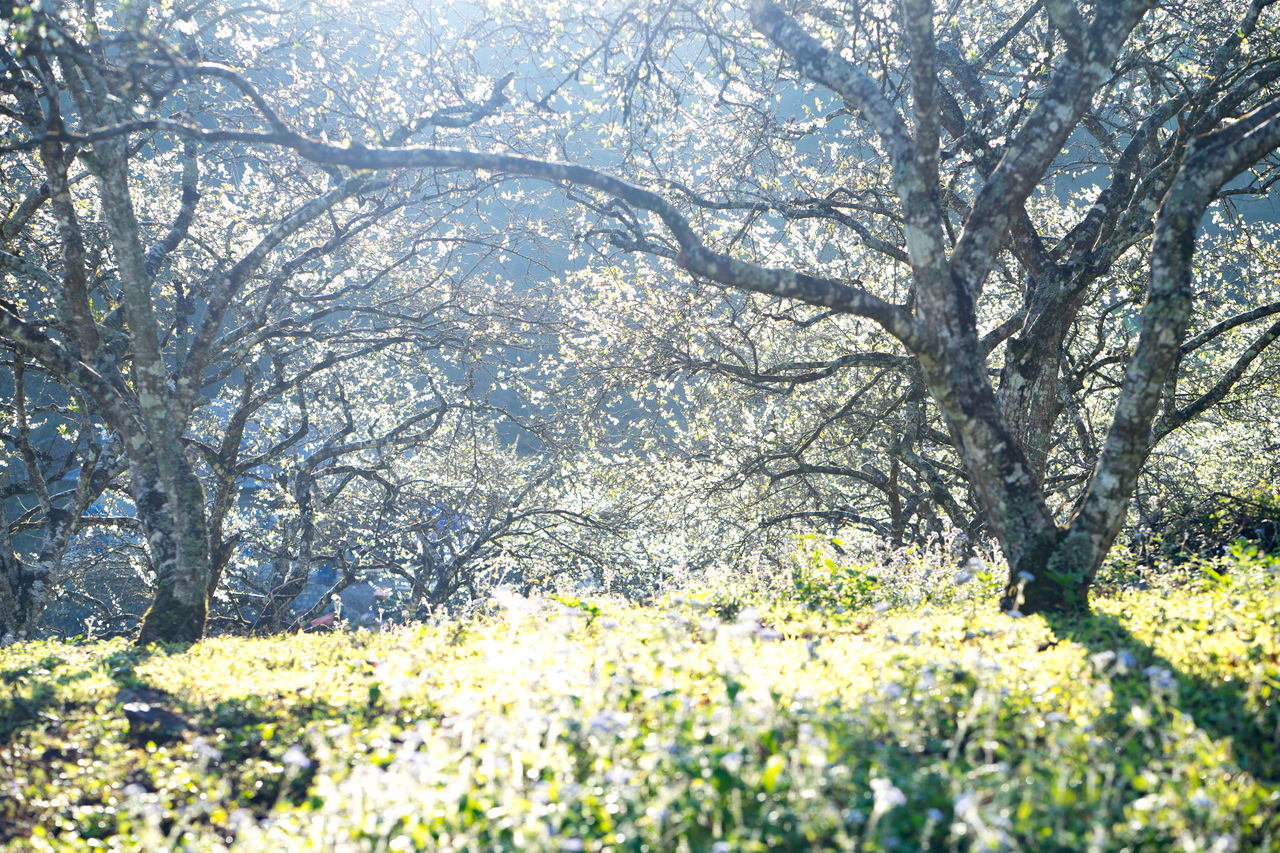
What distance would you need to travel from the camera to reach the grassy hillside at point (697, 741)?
298 cm

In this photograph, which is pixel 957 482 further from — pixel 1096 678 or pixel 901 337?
pixel 1096 678

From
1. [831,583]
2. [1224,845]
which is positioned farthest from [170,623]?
[1224,845]

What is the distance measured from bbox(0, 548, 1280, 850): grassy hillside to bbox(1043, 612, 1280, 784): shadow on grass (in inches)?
0.7

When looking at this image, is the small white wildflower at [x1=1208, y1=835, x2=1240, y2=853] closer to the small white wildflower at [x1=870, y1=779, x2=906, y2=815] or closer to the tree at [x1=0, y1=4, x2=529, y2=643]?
the small white wildflower at [x1=870, y1=779, x2=906, y2=815]

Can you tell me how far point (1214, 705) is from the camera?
395cm

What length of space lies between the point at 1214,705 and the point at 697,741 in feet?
7.90

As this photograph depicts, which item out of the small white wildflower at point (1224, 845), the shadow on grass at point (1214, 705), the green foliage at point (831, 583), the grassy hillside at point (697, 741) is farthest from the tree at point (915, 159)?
the small white wildflower at point (1224, 845)

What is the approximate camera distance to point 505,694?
4.25m

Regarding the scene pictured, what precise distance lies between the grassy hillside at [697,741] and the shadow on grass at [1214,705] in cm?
2

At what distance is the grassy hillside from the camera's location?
117 inches

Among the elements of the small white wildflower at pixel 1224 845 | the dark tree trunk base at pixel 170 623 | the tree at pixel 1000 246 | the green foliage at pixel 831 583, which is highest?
the tree at pixel 1000 246

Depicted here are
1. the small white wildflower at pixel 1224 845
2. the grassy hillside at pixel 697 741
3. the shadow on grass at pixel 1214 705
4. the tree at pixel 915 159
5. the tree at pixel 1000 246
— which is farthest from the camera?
the tree at pixel 915 159

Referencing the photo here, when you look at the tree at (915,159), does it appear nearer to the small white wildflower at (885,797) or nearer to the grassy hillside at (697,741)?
the grassy hillside at (697,741)

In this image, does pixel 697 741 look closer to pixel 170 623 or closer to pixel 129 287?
pixel 170 623
